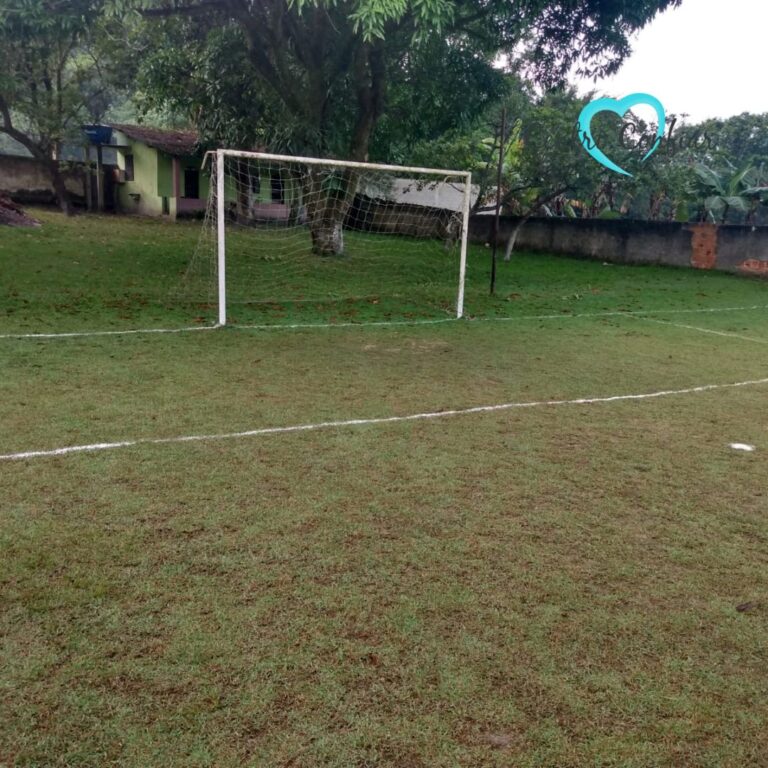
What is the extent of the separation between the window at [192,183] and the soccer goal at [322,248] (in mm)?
6746

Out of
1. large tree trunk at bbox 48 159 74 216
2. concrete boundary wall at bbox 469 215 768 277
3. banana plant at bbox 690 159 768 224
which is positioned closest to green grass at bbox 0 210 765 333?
concrete boundary wall at bbox 469 215 768 277

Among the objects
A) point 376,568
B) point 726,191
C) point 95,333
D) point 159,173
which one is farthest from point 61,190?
point 376,568

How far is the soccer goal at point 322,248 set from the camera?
9539 mm

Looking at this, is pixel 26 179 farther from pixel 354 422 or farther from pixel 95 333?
pixel 354 422

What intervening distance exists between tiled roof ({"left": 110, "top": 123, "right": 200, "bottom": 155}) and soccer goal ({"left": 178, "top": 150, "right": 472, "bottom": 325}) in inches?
234

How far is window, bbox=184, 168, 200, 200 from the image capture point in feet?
79.8

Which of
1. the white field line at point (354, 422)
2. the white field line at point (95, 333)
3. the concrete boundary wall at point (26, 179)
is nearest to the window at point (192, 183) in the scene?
the concrete boundary wall at point (26, 179)

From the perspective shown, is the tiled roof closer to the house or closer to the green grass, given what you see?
the house

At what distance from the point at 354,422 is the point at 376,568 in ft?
6.55

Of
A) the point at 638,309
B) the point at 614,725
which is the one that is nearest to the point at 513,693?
the point at 614,725

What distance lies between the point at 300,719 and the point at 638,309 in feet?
34.5

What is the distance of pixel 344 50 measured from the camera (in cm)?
1301

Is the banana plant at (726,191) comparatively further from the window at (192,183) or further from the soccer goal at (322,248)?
the window at (192,183)

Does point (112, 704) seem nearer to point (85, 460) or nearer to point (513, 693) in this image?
point (513, 693)
